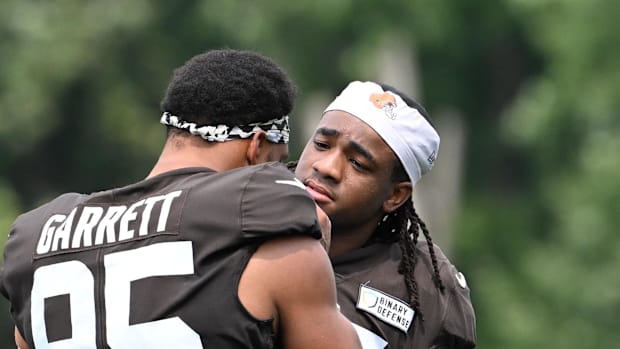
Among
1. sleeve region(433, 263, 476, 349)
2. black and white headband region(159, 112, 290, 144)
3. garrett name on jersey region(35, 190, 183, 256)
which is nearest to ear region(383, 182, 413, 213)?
sleeve region(433, 263, 476, 349)

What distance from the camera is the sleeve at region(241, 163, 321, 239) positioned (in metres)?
4.63

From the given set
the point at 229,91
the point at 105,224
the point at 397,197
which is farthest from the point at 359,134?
the point at 105,224

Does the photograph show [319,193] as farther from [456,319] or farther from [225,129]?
[225,129]

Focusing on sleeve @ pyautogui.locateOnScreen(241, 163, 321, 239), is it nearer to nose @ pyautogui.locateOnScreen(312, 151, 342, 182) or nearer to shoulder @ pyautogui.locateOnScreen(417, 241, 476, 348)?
nose @ pyautogui.locateOnScreen(312, 151, 342, 182)

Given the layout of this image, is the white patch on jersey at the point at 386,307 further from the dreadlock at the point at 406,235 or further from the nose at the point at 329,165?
the nose at the point at 329,165

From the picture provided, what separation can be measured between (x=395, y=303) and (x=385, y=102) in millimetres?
621

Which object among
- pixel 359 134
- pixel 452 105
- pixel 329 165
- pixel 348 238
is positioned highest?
pixel 359 134

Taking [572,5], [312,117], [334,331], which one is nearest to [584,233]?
[572,5]

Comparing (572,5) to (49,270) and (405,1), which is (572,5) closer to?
(405,1)

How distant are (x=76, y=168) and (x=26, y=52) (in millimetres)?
2753

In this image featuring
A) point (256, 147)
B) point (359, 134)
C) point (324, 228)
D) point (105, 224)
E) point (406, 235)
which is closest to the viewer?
point (105, 224)

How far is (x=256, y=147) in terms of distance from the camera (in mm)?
4891

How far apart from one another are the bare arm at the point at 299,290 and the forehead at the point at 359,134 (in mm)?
881

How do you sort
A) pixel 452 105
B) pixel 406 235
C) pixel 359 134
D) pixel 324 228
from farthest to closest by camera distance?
pixel 452 105
pixel 406 235
pixel 359 134
pixel 324 228
